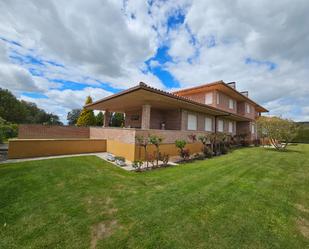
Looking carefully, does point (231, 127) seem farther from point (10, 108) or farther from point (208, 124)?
point (10, 108)

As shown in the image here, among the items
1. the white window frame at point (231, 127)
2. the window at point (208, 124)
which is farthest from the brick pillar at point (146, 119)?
the white window frame at point (231, 127)

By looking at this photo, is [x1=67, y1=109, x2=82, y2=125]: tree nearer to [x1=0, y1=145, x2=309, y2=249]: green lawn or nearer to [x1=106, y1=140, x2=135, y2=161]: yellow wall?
[x1=106, y1=140, x2=135, y2=161]: yellow wall

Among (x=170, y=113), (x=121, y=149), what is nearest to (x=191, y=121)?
(x=170, y=113)

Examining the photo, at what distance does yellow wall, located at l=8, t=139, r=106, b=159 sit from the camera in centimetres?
914

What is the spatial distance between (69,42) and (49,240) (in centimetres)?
1232

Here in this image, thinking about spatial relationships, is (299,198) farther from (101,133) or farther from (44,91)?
(44,91)

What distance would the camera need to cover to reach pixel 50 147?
10.2 metres

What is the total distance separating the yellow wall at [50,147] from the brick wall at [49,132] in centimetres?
567

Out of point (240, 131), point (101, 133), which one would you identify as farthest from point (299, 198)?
point (240, 131)

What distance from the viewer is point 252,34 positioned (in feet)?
33.4

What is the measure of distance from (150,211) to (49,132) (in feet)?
51.1

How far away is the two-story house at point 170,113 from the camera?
9.51m

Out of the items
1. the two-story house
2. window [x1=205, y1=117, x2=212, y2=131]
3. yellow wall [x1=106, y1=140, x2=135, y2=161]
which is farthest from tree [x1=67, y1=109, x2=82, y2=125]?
window [x1=205, y1=117, x2=212, y2=131]

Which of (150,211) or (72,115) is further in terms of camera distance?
(72,115)
